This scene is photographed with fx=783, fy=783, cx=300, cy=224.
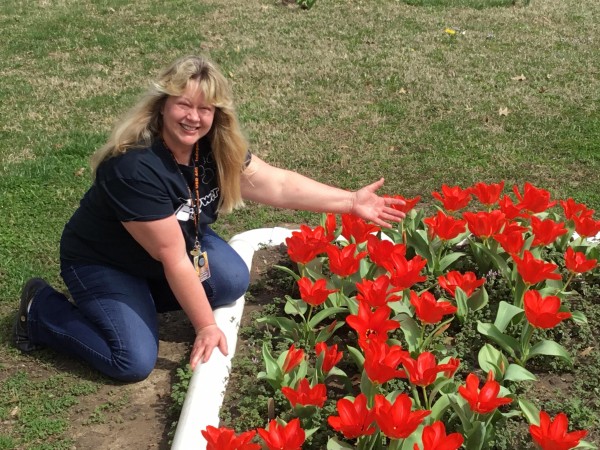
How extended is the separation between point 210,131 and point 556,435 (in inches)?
71.1

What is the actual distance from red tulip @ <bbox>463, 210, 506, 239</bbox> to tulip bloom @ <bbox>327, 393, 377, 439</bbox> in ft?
4.02

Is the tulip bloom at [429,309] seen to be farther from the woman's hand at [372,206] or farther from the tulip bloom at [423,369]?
the woman's hand at [372,206]

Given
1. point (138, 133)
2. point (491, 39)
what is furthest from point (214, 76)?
point (491, 39)

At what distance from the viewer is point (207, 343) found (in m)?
3.14

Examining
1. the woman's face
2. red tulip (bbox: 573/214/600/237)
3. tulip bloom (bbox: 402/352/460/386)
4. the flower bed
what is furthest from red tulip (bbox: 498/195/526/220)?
the woman's face

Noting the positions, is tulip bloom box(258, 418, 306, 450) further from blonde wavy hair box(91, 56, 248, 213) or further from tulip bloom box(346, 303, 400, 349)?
blonde wavy hair box(91, 56, 248, 213)

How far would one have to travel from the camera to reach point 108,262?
3.44 meters

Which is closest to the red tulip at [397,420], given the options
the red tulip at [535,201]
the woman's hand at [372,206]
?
the woman's hand at [372,206]

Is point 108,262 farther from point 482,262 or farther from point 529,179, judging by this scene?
point 529,179

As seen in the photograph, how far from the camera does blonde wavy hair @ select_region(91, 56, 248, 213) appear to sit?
3.02 meters

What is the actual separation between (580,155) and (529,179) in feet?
1.86

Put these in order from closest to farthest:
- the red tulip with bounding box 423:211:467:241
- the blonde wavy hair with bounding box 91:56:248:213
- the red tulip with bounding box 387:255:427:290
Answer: the red tulip with bounding box 387:255:427:290
the blonde wavy hair with bounding box 91:56:248:213
the red tulip with bounding box 423:211:467:241

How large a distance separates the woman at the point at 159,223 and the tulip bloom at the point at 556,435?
1.29m

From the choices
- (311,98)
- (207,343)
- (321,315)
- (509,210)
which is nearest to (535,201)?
(509,210)
